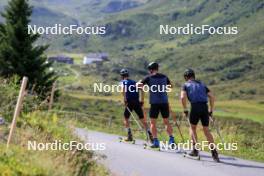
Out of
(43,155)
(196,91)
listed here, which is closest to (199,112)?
(196,91)

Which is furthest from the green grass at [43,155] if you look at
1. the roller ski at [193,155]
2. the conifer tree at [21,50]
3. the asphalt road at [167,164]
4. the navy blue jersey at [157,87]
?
the conifer tree at [21,50]

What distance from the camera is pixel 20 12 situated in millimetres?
38812

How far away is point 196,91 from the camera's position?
1352 centimetres

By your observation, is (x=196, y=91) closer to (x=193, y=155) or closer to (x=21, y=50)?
(x=193, y=155)

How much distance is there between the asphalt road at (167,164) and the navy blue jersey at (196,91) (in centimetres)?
140

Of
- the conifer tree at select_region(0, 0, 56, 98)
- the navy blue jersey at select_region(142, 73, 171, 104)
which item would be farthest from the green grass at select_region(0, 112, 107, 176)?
the conifer tree at select_region(0, 0, 56, 98)

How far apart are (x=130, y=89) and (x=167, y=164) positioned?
3.68m

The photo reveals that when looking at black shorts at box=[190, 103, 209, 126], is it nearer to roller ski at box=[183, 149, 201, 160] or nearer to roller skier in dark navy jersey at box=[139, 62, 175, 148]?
roller ski at box=[183, 149, 201, 160]

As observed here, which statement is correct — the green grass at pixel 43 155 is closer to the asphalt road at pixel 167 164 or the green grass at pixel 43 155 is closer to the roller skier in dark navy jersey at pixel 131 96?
the asphalt road at pixel 167 164

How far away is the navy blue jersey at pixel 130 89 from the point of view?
16.0m

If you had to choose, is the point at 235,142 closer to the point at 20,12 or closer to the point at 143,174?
the point at 143,174

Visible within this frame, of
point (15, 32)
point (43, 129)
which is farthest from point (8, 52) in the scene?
point (43, 129)

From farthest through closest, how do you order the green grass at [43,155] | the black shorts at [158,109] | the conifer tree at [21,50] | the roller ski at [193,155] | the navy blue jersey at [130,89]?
1. the conifer tree at [21,50]
2. the navy blue jersey at [130,89]
3. the black shorts at [158,109]
4. the roller ski at [193,155]
5. the green grass at [43,155]

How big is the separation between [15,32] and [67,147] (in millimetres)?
27948
